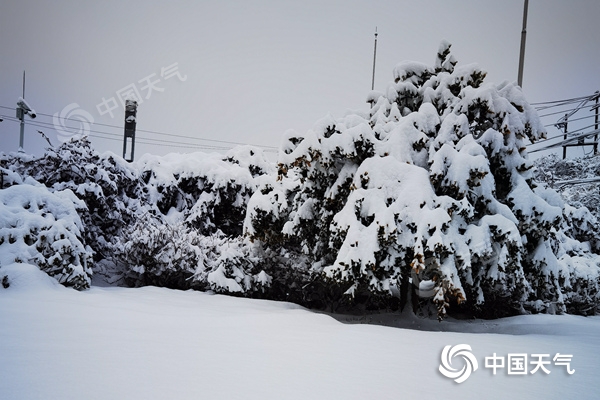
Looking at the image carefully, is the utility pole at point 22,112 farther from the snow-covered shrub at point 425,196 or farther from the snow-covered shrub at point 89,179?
the snow-covered shrub at point 425,196

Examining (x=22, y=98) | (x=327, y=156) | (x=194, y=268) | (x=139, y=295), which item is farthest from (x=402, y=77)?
(x=22, y=98)

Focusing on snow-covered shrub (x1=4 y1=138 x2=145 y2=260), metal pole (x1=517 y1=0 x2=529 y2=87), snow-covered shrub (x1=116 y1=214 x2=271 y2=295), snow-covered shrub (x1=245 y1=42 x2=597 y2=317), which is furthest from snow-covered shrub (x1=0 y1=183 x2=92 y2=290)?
metal pole (x1=517 y1=0 x2=529 y2=87)

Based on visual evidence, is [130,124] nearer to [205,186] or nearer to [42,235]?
[205,186]

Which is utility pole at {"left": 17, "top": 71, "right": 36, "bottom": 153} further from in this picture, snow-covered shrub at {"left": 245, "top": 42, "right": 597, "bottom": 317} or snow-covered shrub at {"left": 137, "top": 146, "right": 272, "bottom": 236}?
snow-covered shrub at {"left": 245, "top": 42, "right": 597, "bottom": 317}

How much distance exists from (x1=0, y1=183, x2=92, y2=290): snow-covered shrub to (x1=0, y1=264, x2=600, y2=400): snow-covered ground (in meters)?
1.31

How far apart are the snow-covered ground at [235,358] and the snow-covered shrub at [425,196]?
3.89 feet

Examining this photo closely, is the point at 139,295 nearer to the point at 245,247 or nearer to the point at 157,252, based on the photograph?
the point at 157,252

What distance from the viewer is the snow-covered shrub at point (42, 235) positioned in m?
6.23

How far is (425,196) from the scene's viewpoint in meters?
5.55

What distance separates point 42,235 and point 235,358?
5048 millimetres

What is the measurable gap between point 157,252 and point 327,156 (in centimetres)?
433

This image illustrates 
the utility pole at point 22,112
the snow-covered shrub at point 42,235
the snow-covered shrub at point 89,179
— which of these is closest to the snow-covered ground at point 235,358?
the snow-covered shrub at point 42,235

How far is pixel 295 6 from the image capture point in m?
19.8

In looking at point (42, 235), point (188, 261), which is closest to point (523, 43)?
point (188, 261)
